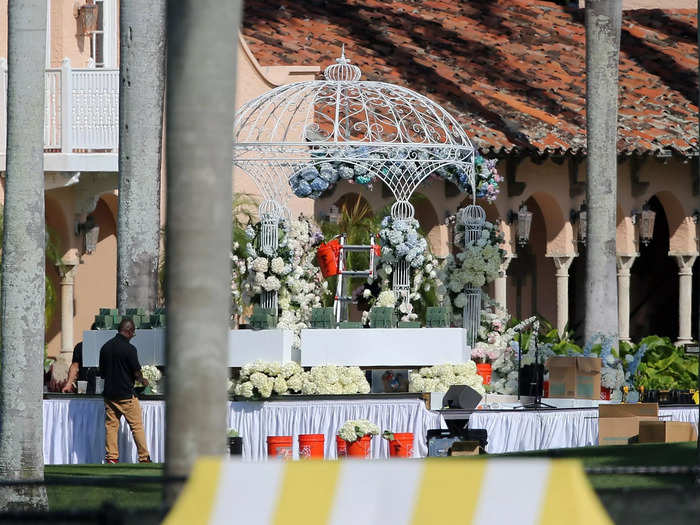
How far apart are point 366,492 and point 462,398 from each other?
960 centimetres

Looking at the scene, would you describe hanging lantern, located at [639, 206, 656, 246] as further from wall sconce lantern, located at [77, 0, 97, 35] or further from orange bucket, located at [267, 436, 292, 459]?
orange bucket, located at [267, 436, 292, 459]

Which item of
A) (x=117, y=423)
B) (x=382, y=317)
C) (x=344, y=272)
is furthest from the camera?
(x=344, y=272)

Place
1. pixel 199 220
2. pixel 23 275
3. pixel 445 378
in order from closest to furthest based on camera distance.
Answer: pixel 199 220 → pixel 23 275 → pixel 445 378

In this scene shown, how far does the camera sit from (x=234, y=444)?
14.2 metres

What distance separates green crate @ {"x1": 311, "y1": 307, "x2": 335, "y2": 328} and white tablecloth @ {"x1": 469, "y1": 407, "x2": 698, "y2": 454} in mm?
1769

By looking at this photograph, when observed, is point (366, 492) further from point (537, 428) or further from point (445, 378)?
point (445, 378)

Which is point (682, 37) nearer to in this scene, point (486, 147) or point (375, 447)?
point (486, 147)

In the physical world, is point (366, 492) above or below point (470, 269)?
below

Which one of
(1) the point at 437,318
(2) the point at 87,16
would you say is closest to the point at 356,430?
(1) the point at 437,318

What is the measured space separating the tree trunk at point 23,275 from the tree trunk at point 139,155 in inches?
215

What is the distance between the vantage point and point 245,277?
16.9 m

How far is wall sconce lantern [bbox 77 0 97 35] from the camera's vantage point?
22.6 m

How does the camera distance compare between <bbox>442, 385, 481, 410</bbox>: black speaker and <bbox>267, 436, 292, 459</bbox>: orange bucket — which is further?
<bbox>442, 385, 481, 410</bbox>: black speaker

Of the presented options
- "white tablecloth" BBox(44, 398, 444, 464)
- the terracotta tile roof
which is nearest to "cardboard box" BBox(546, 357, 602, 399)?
"white tablecloth" BBox(44, 398, 444, 464)
